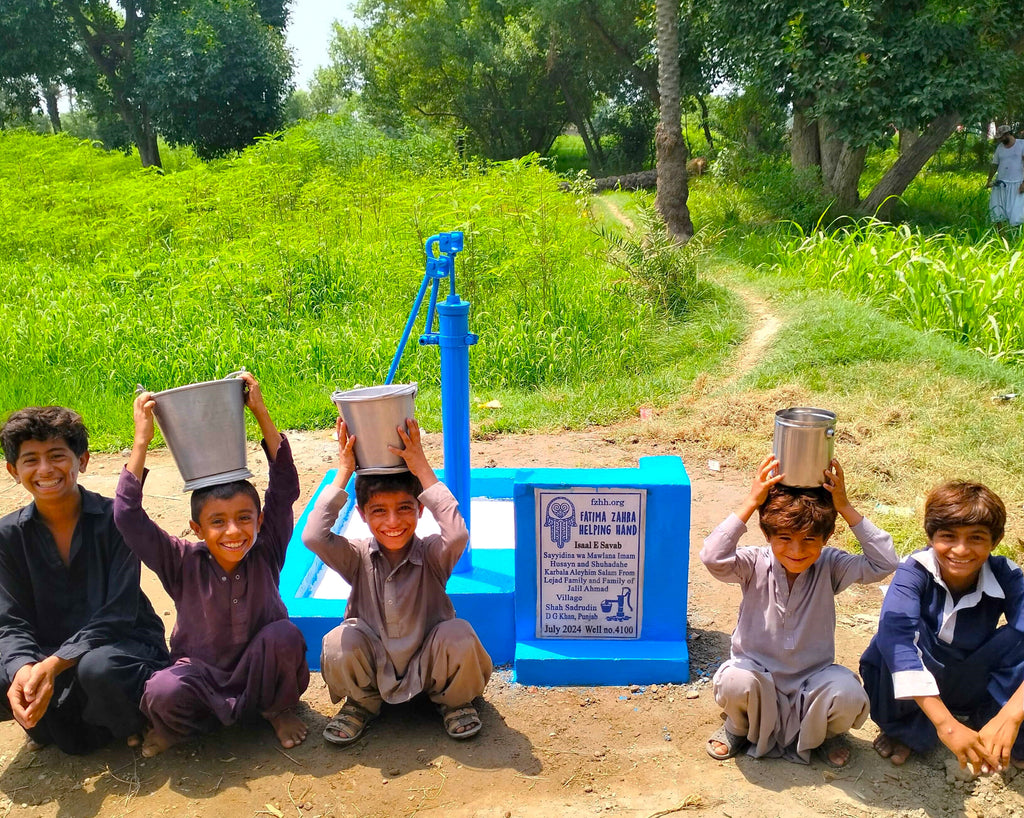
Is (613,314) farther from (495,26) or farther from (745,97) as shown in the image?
(495,26)

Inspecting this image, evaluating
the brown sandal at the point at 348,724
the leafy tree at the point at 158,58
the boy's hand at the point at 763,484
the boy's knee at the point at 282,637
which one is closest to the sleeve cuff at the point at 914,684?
the boy's hand at the point at 763,484

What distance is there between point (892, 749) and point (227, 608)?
202cm

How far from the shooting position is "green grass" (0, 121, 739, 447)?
6508mm

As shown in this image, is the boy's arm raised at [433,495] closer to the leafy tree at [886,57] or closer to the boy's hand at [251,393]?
the boy's hand at [251,393]

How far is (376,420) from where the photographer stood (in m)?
2.64

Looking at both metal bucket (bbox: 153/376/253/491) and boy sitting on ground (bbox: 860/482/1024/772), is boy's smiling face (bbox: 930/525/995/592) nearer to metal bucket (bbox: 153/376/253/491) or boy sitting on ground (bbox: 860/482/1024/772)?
boy sitting on ground (bbox: 860/482/1024/772)

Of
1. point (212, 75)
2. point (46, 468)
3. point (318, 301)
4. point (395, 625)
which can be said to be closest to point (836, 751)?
point (395, 625)

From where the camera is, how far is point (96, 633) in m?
2.77

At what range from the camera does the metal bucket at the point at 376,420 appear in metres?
2.61

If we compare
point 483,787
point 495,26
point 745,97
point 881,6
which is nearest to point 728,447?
point 483,787

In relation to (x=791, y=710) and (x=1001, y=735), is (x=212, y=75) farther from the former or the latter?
(x=1001, y=735)

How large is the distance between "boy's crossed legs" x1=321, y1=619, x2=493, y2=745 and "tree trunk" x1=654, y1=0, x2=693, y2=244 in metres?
7.81

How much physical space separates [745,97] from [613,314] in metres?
10.2

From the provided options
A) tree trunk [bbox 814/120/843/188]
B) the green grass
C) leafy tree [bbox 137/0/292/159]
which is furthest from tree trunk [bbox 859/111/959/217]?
leafy tree [bbox 137/0/292/159]
